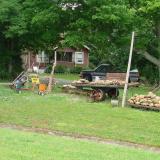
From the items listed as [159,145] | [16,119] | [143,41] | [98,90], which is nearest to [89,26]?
[143,41]

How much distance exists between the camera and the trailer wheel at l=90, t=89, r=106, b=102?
1056 inches

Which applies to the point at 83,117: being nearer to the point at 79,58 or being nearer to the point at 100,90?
the point at 100,90

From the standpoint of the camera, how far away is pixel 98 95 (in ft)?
88.4

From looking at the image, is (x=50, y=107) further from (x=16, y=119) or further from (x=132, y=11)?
(x=132, y=11)

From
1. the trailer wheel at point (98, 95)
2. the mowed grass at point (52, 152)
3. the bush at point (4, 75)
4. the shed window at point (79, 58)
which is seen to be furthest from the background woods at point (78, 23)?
the shed window at point (79, 58)

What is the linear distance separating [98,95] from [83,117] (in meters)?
6.17

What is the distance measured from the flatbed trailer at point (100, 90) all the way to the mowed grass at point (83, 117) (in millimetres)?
779

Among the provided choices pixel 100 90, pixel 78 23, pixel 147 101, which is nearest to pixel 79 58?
pixel 78 23

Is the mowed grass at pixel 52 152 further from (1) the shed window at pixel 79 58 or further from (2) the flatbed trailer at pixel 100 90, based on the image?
(1) the shed window at pixel 79 58

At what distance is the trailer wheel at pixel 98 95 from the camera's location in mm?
26817

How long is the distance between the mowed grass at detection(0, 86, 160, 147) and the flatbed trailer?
0.78 m

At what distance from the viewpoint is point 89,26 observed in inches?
1325

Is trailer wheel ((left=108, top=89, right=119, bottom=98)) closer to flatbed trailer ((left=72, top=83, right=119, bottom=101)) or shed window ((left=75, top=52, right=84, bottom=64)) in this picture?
flatbed trailer ((left=72, top=83, right=119, bottom=101))

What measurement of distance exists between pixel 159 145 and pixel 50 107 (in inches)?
328
